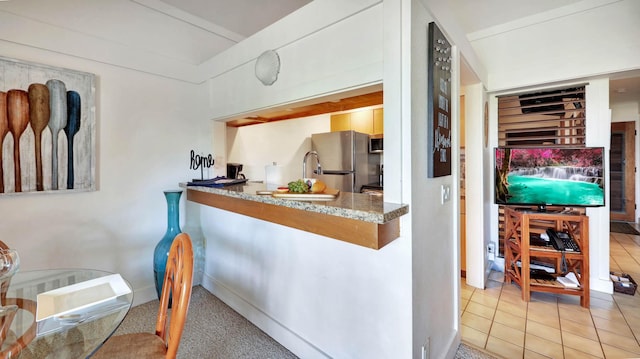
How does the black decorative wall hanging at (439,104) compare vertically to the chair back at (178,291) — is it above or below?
above

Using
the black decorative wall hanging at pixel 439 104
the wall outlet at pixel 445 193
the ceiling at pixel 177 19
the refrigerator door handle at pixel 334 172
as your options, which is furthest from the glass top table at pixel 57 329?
the refrigerator door handle at pixel 334 172

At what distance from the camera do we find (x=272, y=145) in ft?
12.4

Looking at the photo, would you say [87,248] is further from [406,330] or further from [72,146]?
[406,330]

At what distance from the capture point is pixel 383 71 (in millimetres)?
1392

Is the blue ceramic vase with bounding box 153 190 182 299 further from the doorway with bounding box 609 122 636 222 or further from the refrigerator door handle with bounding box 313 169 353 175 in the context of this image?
the doorway with bounding box 609 122 636 222

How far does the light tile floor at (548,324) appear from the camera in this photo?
1.89 m

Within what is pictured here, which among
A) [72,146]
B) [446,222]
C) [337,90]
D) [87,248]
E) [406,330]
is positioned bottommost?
[406,330]

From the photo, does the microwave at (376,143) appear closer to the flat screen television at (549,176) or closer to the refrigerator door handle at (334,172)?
the refrigerator door handle at (334,172)

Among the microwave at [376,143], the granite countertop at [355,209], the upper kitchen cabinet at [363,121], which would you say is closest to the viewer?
the granite countertop at [355,209]

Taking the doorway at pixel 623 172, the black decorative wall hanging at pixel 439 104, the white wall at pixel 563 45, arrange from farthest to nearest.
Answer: the doorway at pixel 623 172 < the white wall at pixel 563 45 < the black decorative wall hanging at pixel 439 104

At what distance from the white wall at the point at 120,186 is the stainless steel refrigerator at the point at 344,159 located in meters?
1.59

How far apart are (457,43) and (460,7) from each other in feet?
2.88

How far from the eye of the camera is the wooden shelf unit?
2418 millimetres

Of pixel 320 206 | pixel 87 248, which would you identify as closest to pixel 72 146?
pixel 87 248
